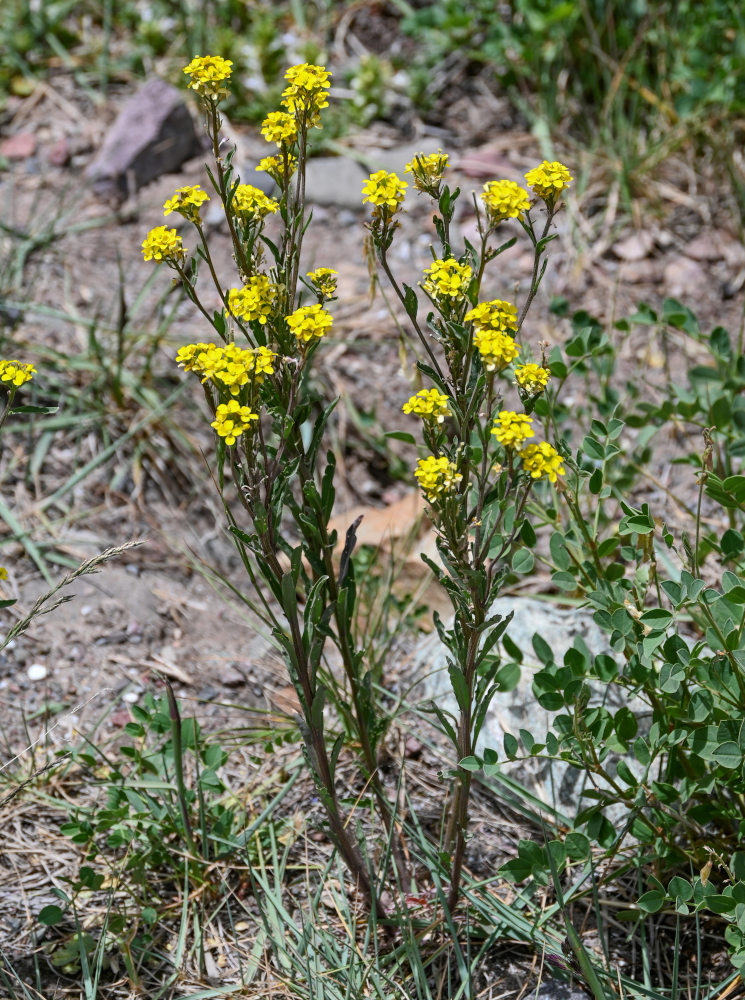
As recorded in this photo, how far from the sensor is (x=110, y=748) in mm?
2299

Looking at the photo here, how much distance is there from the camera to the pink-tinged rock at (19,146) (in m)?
3.97

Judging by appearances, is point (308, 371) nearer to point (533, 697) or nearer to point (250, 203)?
point (250, 203)

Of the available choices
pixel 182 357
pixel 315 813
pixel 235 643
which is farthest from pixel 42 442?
pixel 182 357

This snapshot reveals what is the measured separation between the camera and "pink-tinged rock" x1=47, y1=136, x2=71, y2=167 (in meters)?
3.96

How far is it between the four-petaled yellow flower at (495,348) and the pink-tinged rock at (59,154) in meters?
3.11

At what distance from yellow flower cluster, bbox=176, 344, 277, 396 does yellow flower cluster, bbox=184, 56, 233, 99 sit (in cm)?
→ 40

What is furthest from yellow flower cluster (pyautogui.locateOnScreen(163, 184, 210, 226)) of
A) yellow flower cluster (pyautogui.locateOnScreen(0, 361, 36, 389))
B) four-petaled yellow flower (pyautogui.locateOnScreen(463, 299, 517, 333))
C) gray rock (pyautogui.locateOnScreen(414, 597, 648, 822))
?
gray rock (pyautogui.locateOnScreen(414, 597, 648, 822))

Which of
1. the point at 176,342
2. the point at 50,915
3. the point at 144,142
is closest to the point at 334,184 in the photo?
the point at 144,142

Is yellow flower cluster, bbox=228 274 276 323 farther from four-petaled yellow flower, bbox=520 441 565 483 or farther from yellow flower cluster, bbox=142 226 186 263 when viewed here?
four-petaled yellow flower, bbox=520 441 565 483

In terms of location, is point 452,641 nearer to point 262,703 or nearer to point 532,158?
point 262,703

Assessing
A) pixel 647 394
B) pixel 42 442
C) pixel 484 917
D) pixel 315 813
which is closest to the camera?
pixel 484 917

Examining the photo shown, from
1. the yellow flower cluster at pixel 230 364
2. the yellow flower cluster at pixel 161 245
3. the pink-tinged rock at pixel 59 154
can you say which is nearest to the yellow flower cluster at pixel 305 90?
the yellow flower cluster at pixel 161 245

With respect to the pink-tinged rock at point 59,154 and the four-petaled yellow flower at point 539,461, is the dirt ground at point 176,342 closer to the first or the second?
the pink-tinged rock at point 59,154

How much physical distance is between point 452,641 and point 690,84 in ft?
10.0
